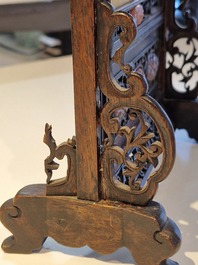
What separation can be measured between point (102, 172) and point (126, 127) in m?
0.10

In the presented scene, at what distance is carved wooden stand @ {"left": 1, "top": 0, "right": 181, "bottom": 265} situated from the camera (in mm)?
861

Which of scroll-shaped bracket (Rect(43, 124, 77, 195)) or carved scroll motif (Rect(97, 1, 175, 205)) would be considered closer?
carved scroll motif (Rect(97, 1, 175, 205))

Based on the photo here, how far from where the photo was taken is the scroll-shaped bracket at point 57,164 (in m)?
0.96

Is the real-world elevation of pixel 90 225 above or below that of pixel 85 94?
→ below

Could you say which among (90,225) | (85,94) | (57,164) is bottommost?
(90,225)

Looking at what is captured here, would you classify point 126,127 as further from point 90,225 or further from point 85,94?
point 90,225

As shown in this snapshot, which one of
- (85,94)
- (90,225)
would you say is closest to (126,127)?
(85,94)

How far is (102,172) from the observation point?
95cm

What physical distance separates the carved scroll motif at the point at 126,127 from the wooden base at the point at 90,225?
0.03 m

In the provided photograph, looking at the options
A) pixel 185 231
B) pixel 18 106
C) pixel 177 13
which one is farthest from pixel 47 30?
pixel 185 231

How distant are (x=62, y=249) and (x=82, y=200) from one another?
0.14 metres

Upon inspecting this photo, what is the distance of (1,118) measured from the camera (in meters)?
1.65

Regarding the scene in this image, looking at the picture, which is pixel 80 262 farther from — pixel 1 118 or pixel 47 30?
pixel 47 30

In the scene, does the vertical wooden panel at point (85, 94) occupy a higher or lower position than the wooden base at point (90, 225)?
higher
